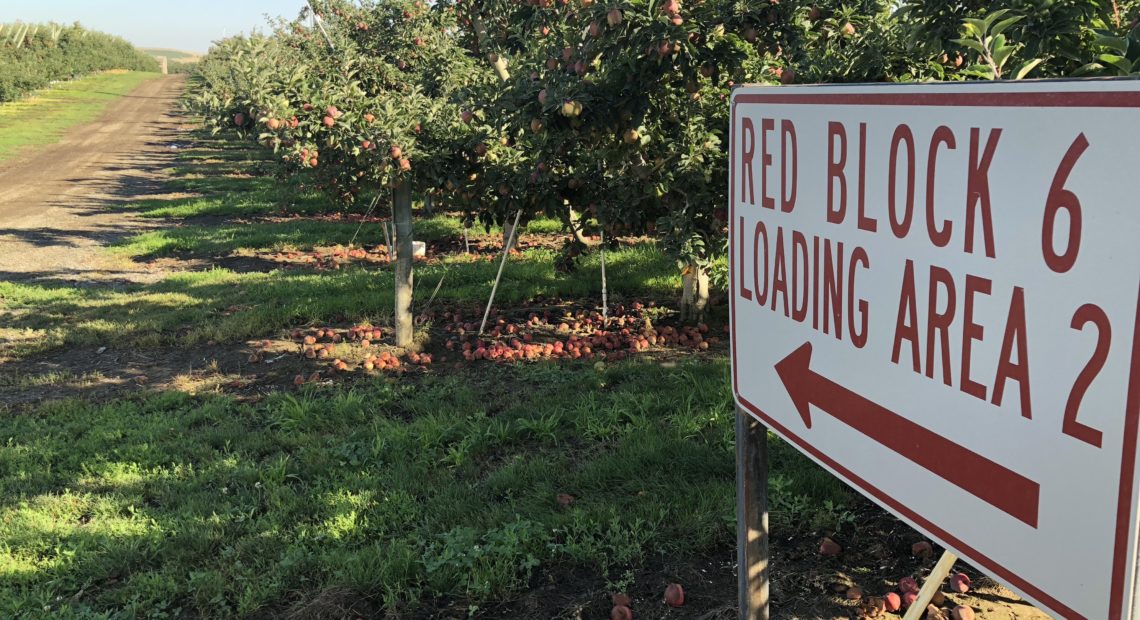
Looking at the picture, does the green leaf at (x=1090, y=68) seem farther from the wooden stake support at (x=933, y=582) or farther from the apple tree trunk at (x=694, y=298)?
the apple tree trunk at (x=694, y=298)

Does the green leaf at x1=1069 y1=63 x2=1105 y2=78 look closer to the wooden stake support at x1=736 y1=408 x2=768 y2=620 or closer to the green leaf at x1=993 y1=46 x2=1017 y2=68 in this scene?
the green leaf at x1=993 y1=46 x2=1017 y2=68

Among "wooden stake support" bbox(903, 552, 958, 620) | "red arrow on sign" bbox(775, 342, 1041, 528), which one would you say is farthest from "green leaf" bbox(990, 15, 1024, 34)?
"wooden stake support" bbox(903, 552, 958, 620)

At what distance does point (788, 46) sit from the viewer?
190 inches

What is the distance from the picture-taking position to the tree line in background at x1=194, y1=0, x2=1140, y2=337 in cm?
455

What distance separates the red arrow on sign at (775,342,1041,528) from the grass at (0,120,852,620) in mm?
1899

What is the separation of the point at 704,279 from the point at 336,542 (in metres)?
3.93

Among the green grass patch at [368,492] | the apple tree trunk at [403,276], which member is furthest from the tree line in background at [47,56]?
the green grass patch at [368,492]

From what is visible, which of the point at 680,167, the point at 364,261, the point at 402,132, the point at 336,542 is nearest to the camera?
the point at 336,542

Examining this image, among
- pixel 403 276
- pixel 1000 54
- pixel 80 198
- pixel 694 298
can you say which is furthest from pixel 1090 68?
pixel 80 198

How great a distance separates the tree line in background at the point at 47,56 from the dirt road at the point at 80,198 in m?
10.2

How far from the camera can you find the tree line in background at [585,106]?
14.9 ft

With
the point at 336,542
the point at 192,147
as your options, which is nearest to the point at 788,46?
the point at 336,542

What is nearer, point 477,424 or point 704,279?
point 477,424

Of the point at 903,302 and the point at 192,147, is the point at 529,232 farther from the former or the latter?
the point at 192,147
